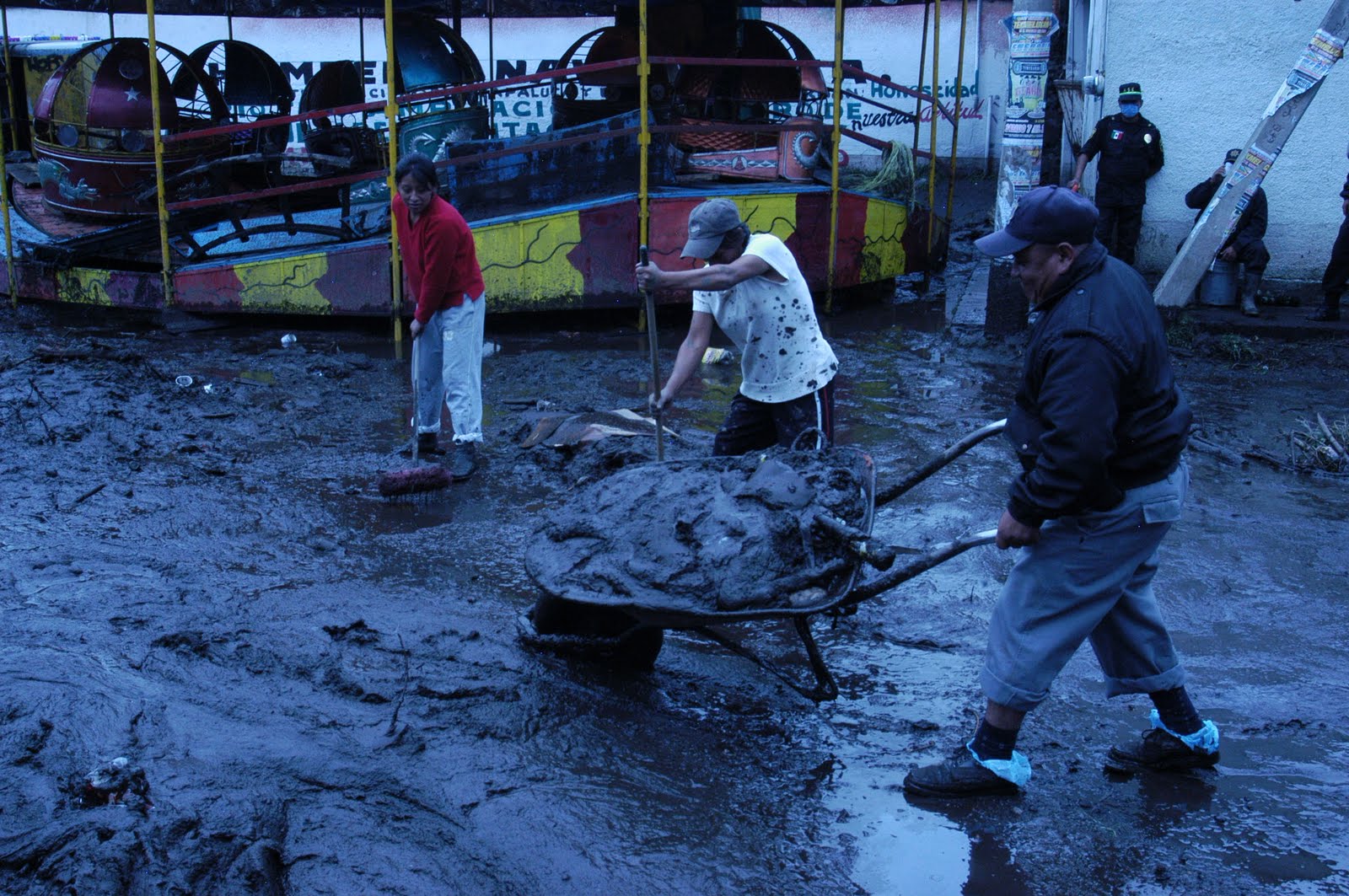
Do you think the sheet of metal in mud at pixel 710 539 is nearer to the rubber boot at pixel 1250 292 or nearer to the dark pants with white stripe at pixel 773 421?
the dark pants with white stripe at pixel 773 421

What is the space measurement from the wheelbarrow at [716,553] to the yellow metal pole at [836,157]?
6.83 metres

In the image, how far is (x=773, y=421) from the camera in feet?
16.1

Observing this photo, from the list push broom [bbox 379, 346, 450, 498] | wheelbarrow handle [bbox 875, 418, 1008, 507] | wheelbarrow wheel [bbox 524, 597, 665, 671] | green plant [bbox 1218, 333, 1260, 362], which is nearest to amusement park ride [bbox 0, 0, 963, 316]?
green plant [bbox 1218, 333, 1260, 362]

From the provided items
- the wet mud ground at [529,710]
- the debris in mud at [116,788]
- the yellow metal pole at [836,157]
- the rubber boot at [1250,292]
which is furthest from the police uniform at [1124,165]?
the debris in mud at [116,788]

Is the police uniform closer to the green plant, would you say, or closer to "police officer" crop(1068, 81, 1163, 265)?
"police officer" crop(1068, 81, 1163, 265)

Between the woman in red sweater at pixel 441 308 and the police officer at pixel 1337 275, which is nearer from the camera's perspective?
the woman in red sweater at pixel 441 308

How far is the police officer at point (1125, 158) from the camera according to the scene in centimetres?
1046

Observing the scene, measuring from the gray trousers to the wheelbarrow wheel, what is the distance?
1.19 metres

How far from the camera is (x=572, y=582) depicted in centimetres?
353

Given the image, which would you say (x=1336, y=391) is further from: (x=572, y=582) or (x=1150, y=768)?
(x=572, y=582)

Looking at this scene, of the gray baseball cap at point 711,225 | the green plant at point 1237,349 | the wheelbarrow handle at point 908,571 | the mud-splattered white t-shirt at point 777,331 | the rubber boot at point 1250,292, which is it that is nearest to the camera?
the wheelbarrow handle at point 908,571

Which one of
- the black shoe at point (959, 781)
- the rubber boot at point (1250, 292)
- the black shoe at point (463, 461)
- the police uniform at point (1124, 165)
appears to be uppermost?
the police uniform at point (1124, 165)

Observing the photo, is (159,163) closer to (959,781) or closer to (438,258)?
(438,258)

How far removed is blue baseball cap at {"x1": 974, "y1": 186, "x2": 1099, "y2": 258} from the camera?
2957 millimetres
